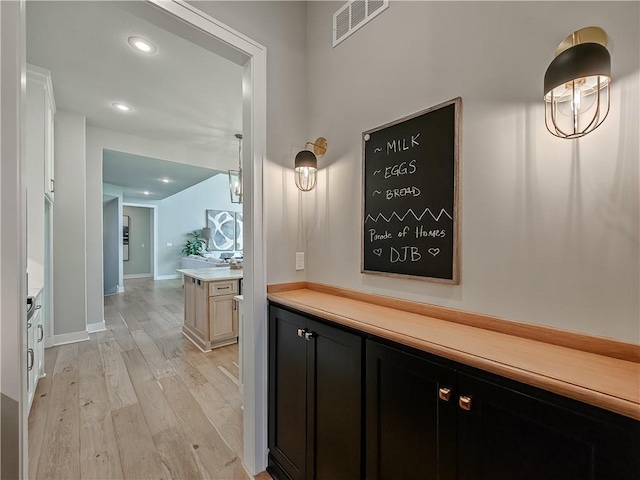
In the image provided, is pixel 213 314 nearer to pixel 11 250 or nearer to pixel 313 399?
pixel 313 399

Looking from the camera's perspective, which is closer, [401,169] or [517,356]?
[517,356]

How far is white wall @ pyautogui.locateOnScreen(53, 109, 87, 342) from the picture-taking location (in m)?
3.51

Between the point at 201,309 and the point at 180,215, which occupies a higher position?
the point at 180,215

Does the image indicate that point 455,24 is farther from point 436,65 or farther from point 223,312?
point 223,312

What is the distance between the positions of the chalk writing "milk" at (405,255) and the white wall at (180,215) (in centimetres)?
945

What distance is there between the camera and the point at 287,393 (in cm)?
149

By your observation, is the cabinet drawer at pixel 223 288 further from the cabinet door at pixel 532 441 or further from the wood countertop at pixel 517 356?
the cabinet door at pixel 532 441

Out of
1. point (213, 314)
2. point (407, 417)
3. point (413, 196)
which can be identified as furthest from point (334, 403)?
point (213, 314)

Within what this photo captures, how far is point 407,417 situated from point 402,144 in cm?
115

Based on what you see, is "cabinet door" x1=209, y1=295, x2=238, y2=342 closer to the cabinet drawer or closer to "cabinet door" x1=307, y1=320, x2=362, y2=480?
the cabinet drawer

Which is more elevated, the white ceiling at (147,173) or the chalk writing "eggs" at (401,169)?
the white ceiling at (147,173)

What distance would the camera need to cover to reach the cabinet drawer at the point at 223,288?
3352mm

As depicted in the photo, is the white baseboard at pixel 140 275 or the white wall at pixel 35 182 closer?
the white wall at pixel 35 182

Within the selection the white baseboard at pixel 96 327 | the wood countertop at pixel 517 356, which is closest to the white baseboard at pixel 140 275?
the white baseboard at pixel 96 327
